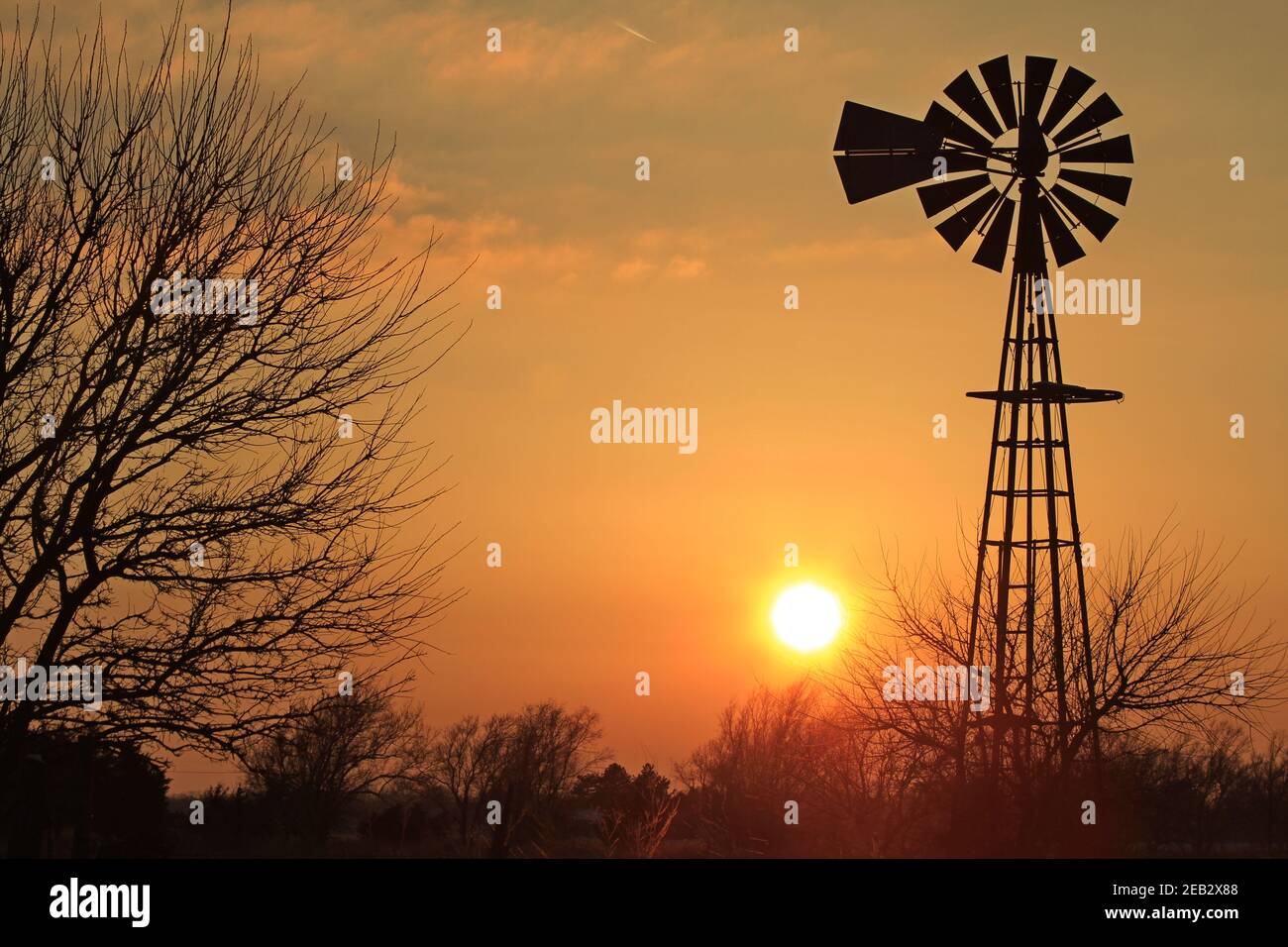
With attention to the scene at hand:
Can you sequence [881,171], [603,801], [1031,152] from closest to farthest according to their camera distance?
[881,171]
[1031,152]
[603,801]

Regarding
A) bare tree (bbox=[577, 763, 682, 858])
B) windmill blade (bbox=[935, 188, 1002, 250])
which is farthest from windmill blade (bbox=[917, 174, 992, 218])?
bare tree (bbox=[577, 763, 682, 858])

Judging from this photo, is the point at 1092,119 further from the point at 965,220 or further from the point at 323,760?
the point at 323,760

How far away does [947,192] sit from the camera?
829 inches

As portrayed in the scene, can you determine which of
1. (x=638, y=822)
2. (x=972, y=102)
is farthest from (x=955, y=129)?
(x=638, y=822)

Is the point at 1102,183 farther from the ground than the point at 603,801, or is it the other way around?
the point at 1102,183

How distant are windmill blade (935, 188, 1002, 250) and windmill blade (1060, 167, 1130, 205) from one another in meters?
1.12

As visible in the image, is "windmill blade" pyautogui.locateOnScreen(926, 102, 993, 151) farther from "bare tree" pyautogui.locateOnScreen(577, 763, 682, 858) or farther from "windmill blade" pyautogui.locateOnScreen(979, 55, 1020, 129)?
"bare tree" pyautogui.locateOnScreen(577, 763, 682, 858)

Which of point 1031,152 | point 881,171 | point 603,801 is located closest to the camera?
point 881,171

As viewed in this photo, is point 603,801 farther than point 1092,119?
Yes

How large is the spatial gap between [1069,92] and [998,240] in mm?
2409

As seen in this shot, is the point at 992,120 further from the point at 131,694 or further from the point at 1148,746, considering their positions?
the point at 131,694
